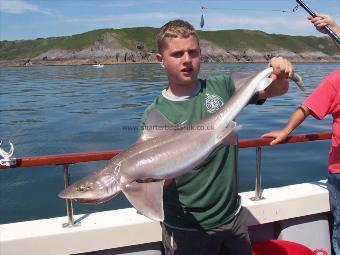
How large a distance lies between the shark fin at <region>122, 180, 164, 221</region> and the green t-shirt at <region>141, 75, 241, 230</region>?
38cm

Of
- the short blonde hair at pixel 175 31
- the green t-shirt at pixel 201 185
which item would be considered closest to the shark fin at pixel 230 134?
the green t-shirt at pixel 201 185

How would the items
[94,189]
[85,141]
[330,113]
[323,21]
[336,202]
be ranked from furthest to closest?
[85,141], [323,21], [336,202], [330,113], [94,189]

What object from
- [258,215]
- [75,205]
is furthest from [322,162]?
[258,215]

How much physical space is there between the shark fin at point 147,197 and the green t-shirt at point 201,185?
376mm

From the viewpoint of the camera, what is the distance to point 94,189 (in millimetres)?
2672

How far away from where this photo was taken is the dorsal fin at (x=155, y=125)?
2.91m

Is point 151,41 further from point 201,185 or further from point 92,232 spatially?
point 201,185

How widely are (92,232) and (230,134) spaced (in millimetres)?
1630

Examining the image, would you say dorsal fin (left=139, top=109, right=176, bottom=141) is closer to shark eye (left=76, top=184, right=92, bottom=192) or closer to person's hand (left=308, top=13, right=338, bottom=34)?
shark eye (left=76, top=184, right=92, bottom=192)

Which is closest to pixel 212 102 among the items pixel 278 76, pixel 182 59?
pixel 182 59

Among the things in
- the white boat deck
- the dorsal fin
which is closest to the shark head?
the dorsal fin

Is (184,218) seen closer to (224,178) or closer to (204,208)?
(204,208)

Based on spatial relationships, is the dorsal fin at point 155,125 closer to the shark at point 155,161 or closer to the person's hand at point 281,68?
the shark at point 155,161

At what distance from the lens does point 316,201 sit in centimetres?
443
